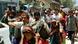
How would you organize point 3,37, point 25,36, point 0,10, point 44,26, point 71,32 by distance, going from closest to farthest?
point 3,37
point 25,36
point 44,26
point 71,32
point 0,10

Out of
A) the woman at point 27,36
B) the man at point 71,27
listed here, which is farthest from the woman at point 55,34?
the man at point 71,27

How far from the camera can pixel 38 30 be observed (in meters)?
7.87

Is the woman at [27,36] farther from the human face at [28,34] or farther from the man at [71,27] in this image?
the man at [71,27]

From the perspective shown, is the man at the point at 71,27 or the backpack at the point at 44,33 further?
the man at the point at 71,27

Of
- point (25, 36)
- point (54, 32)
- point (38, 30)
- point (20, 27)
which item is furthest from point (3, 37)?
point (54, 32)

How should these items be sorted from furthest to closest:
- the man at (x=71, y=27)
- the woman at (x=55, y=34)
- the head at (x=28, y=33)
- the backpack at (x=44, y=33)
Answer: the man at (x=71, y=27)
the woman at (x=55, y=34)
the backpack at (x=44, y=33)
the head at (x=28, y=33)

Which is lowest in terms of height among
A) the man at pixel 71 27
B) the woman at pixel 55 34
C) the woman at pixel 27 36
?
the man at pixel 71 27

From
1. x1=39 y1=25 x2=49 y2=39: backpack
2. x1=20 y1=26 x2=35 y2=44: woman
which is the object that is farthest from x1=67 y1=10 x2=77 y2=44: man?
x1=20 y1=26 x2=35 y2=44: woman

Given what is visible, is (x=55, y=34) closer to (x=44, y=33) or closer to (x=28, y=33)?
(x=44, y=33)

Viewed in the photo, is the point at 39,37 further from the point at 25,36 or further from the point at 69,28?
the point at 69,28

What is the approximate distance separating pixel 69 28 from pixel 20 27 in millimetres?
6299

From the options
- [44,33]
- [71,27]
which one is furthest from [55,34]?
[71,27]

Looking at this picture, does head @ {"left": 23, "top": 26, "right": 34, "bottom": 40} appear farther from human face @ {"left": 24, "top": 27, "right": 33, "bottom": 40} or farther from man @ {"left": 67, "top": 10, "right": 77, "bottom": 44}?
man @ {"left": 67, "top": 10, "right": 77, "bottom": 44}

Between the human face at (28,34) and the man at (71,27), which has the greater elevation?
the human face at (28,34)
